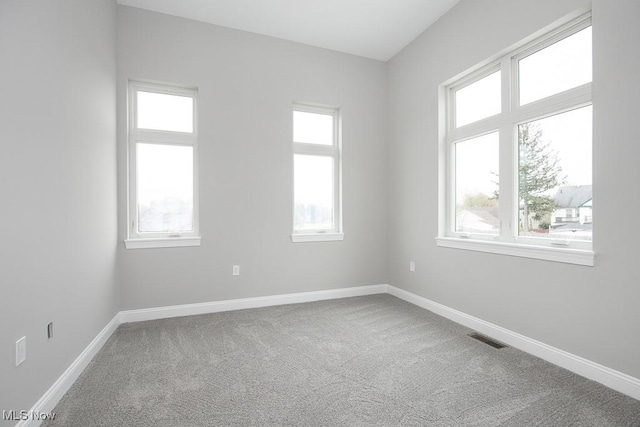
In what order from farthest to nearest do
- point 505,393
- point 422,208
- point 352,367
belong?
1. point 422,208
2. point 352,367
3. point 505,393

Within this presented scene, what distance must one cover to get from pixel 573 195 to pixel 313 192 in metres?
2.58

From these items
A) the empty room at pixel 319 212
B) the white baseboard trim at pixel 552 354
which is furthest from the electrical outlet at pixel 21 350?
the white baseboard trim at pixel 552 354

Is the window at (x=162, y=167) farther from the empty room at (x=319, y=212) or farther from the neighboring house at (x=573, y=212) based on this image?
the neighboring house at (x=573, y=212)

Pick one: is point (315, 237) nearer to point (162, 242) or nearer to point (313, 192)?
point (313, 192)

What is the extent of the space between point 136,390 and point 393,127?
378 cm

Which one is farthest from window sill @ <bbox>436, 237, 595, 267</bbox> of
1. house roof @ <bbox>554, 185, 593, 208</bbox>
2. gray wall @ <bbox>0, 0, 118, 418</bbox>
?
gray wall @ <bbox>0, 0, 118, 418</bbox>

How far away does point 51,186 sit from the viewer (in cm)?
177

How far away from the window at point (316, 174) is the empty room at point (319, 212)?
1.2 inches

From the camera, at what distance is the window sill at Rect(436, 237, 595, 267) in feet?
6.77

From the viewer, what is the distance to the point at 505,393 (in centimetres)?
187

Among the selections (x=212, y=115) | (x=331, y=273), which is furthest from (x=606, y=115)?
(x=212, y=115)

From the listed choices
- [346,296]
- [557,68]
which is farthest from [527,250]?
[346,296]

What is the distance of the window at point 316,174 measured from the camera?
383cm

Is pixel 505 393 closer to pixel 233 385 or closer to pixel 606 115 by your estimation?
pixel 233 385
